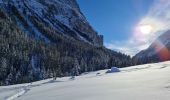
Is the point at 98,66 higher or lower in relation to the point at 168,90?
higher

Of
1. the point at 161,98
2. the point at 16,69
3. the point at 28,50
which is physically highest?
the point at 28,50

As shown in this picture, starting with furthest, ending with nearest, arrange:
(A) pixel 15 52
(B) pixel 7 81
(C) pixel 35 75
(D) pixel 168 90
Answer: (A) pixel 15 52
(C) pixel 35 75
(B) pixel 7 81
(D) pixel 168 90

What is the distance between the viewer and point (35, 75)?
165875mm

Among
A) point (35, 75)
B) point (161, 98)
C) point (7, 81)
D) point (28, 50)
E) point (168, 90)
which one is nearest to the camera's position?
point (161, 98)

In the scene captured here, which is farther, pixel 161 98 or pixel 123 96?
pixel 123 96

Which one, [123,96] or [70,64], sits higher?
[70,64]

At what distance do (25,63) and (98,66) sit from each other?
144ft

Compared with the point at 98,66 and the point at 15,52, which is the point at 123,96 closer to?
the point at 15,52

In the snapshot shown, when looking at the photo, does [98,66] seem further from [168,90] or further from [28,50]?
[168,90]

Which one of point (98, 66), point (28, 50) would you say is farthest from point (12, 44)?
point (98, 66)

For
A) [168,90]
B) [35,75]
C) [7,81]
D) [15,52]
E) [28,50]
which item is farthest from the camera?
[28,50]

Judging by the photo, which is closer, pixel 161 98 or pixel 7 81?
pixel 161 98

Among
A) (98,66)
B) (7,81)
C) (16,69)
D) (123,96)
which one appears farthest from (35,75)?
(123,96)

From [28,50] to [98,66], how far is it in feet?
134
